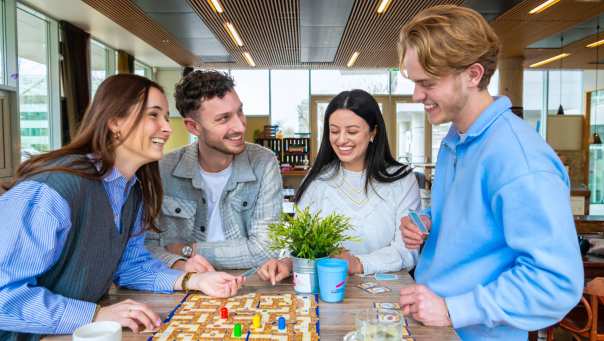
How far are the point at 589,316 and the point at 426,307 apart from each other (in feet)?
6.52

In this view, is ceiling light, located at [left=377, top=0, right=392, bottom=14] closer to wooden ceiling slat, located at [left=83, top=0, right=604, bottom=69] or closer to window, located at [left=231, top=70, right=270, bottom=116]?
wooden ceiling slat, located at [left=83, top=0, right=604, bottom=69]

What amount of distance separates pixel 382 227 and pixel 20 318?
4.46ft

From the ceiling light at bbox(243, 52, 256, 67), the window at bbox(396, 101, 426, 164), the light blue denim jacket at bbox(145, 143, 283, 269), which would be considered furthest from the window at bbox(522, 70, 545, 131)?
the light blue denim jacket at bbox(145, 143, 283, 269)

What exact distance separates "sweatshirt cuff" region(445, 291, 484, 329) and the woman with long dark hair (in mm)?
715

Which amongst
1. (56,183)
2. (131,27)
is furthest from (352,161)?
(131,27)

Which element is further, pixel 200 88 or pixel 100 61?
pixel 100 61

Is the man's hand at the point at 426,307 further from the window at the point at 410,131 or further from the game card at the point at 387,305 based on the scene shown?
the window at the point at 410,131

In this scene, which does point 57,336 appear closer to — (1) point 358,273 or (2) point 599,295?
(1) point 358,273

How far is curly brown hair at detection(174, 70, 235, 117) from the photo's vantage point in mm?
2125

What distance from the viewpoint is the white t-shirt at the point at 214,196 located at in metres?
2.19

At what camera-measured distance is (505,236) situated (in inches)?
46.4

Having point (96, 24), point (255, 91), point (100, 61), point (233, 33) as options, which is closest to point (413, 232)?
point (233, 33)

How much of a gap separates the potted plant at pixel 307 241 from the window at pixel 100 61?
29.7 ft

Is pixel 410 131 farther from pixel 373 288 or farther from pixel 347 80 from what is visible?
pixel 373 288
